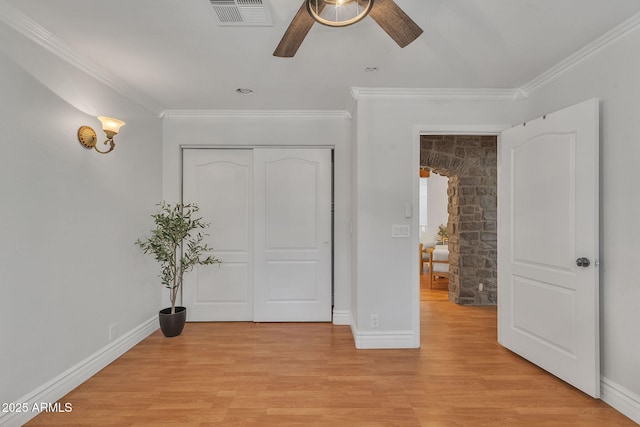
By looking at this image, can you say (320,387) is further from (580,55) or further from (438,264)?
(438,264)

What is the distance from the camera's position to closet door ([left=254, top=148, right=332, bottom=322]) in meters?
3.83

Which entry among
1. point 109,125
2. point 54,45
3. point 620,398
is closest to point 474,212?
point 620,398

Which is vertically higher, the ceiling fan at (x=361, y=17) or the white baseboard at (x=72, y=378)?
the ceiling fan at (x=361, y=17)

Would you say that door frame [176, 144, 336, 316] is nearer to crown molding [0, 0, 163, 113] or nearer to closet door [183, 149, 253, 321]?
closet door [183, 149, 253, 321]

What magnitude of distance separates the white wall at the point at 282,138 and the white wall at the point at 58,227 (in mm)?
534

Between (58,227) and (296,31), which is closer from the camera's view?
(296,31)

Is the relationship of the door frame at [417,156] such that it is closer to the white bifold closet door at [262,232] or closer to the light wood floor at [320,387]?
the light wood floor at [320,387]

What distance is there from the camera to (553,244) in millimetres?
2527

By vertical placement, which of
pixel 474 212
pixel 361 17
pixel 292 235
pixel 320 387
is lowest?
pixel 320 387

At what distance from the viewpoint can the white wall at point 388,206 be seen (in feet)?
10.2

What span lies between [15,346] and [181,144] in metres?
2.46

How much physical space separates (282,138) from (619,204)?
307cm

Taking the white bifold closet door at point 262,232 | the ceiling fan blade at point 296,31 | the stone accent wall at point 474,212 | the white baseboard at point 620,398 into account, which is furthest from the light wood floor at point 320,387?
the ceiling fan blade at point 296,31

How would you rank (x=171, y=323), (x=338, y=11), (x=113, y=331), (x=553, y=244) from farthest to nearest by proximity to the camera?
1. (x=171, y=323)
2. (x=113, y=331)
3. (x=553, y=244)
4. (x=338, y=11)
